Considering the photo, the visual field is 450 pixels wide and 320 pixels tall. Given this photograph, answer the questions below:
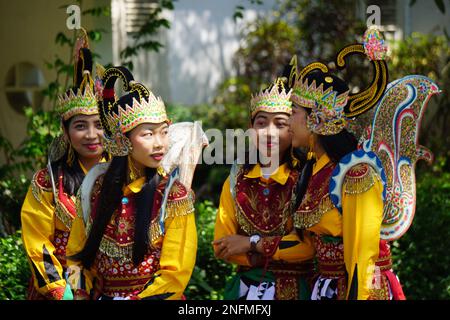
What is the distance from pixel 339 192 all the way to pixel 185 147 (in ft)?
3.85

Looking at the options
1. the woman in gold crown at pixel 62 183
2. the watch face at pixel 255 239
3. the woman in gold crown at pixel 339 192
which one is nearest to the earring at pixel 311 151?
the woman in gold crown at pixel 339 192

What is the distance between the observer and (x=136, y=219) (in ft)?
13.8

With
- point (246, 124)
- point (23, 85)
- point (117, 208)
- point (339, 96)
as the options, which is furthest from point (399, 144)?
Result: point (246, 124)

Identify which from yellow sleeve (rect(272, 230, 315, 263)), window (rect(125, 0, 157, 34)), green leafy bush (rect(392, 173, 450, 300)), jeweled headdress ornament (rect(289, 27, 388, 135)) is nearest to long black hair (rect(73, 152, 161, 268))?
yellow sleeve (rect(272, 230, 315, 263))

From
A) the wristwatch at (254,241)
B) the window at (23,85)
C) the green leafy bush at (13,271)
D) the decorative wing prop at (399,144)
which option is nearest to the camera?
the decorative wing prop at (399,144)

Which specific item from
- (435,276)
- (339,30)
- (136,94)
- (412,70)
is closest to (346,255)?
(136,94)

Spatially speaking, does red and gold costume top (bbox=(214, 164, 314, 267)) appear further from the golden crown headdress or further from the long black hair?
the golden crown headdress

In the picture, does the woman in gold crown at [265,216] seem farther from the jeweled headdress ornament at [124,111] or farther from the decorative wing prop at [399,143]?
the jeweled headdress ornament at [124,111]

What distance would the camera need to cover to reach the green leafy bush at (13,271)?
5.59 m

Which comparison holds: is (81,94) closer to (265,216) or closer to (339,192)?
(265,216)

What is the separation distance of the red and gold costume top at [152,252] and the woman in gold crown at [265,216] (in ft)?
1.58
